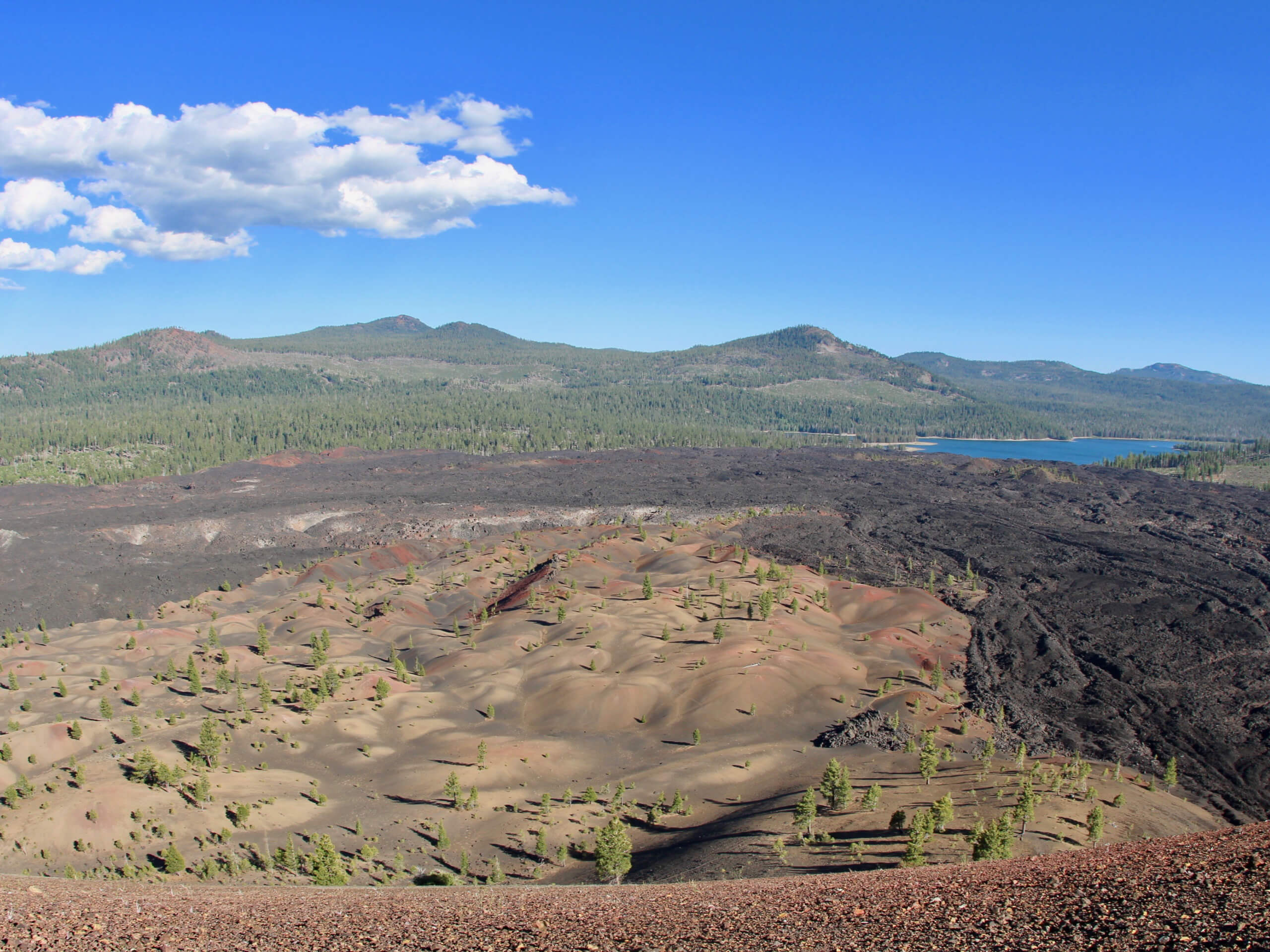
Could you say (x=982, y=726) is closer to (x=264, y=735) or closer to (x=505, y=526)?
(x=264, y=735)

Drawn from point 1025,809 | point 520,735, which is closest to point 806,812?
point 1025,809

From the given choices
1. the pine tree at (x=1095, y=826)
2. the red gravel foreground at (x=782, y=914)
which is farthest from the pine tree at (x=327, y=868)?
the pine tree at (x=1095, y=826)

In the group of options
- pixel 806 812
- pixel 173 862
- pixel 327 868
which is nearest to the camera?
pixel 327 868

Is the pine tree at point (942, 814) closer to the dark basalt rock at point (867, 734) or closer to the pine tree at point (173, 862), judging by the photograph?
the dark basalt rock at point (867, 734)

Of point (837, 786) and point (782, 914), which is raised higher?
point (782, 914)

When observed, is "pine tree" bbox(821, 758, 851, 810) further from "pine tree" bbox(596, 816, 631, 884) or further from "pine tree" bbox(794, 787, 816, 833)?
"pine tree" bbox(596, 816, 631, 884)

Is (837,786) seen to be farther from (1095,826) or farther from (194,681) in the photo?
(194,681)

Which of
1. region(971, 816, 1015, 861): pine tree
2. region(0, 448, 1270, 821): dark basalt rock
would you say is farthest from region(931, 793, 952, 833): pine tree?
region(0, 448, 1270, 821): dark basalt rock

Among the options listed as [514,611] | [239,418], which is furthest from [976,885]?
[239,418]
